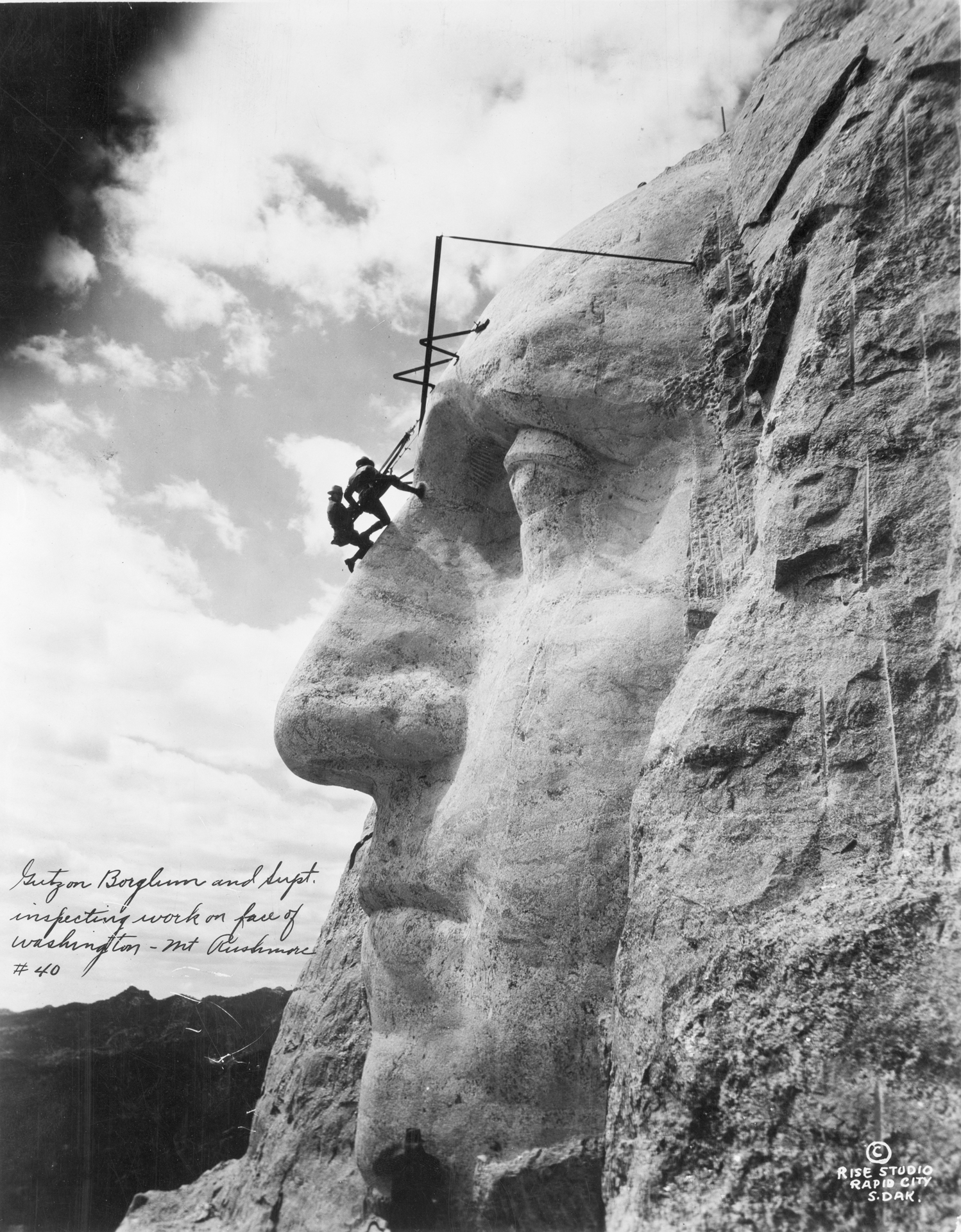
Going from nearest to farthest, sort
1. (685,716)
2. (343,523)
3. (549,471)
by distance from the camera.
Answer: (685,716) → (549,471) → (343,523)

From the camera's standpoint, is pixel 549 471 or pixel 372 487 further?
pixel 372 487

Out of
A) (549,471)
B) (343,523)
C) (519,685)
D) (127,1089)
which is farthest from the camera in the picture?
(127,1089)

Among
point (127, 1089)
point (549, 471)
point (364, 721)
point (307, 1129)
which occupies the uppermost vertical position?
point (549, 471)

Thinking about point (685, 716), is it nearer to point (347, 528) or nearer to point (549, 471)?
A: point (549, 471)

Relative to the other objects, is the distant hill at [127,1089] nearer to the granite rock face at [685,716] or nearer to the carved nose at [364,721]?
the granite rock face at [685,716]

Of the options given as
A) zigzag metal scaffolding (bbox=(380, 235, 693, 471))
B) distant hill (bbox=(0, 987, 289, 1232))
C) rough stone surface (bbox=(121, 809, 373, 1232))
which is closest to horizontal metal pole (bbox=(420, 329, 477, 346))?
zigzag metal scaffolding (bbox=(380, 235, 693, 471))

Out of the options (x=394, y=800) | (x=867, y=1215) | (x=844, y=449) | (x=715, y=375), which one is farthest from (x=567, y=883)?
(x=715, y=375)

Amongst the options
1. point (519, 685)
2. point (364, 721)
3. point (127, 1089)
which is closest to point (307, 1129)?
point (364, 721)
